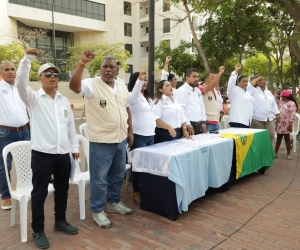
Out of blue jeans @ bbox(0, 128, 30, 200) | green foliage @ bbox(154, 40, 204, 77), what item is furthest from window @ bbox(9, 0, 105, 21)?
blue jeans @ bbox(0, 128, 30, 200)

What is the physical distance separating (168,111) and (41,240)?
242 centimetres

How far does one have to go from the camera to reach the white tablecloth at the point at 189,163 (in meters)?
3.69

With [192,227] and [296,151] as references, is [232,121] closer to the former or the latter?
[296,151]

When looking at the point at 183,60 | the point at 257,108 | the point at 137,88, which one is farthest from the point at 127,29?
the point at 137,88

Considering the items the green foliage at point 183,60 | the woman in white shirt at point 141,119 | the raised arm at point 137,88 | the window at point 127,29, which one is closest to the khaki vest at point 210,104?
the woman in white shirt at point 141,119

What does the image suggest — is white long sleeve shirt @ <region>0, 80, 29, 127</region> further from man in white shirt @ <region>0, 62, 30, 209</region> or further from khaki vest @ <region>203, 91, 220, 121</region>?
khaki vest @ <region>203, 91, 220, 121</region>

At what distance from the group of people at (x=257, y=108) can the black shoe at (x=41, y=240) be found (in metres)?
4.43

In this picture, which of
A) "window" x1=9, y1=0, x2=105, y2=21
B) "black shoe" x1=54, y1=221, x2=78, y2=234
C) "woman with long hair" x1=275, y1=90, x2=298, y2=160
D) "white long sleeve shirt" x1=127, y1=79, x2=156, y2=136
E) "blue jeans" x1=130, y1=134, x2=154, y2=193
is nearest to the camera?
"black shoe" x1=54, y1=221, x2=78, y2=234

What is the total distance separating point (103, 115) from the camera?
3.43 m

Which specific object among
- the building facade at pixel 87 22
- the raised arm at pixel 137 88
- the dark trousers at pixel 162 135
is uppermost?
the building facade at pixel 87 22

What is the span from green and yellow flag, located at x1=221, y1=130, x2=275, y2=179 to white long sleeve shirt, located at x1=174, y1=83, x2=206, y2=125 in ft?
1.95

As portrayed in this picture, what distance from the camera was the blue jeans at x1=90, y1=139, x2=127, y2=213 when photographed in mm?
3512

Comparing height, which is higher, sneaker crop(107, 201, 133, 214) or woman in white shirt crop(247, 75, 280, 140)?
woman in white shirt crop(247, 75, 280, 140)

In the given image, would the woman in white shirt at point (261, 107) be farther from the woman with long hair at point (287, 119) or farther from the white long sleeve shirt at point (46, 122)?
the white long sleeve shirt at point (46, 122)
